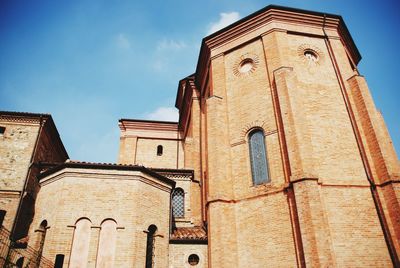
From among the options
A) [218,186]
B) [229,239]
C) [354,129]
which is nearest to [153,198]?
[218,186]

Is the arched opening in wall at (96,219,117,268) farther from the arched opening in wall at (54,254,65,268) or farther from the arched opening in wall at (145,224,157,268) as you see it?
the arched opening in wall at (145,224,157,268)

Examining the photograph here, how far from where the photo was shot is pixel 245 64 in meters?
13.6

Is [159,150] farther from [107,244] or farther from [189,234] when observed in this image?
[107,244]

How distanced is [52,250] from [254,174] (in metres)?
7.50

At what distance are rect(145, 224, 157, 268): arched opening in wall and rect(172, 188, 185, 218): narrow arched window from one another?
383 centimetres

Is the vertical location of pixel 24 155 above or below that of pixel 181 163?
below

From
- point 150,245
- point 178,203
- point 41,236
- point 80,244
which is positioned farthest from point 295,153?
point 41,236

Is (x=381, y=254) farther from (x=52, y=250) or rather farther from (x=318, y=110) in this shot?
(x=52, y=250)

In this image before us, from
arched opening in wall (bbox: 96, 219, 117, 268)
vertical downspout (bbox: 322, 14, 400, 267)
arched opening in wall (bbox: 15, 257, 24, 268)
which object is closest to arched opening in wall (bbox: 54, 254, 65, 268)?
arched opening in wall (bbox: 96, 219, 117, 268)

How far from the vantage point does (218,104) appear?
13.0 m

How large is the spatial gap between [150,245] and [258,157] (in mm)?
5273

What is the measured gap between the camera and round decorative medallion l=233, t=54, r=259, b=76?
13.2 meters

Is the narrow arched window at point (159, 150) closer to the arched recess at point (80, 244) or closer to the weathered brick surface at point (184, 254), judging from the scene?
the weathered brick surface at point (184, 254)

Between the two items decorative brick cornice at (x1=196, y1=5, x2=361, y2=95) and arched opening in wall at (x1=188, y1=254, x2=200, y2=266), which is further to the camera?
decorative brick cornice at (x1=196, y1=5, x2=361, y2=95)
